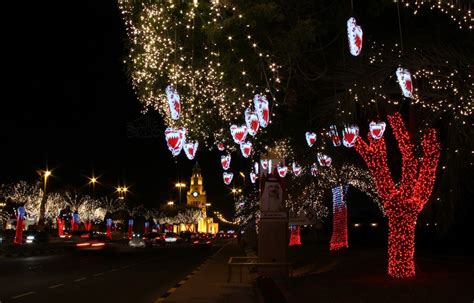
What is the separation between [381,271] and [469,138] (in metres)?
9.24

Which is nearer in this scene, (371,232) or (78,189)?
(371,232)

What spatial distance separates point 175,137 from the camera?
17156mm

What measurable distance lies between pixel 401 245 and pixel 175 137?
7.72m

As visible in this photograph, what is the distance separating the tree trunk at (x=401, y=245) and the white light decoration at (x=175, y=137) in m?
7.03

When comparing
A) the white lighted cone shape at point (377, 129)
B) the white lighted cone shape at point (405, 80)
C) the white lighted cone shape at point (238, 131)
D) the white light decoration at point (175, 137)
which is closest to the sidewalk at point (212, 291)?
the white light decoration at point (175, 137)

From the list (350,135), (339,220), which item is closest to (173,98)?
(350,135)

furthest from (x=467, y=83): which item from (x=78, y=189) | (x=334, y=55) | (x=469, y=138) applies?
(x=78, y=189)

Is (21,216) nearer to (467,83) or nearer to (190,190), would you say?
(467,83)

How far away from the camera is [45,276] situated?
23031mm

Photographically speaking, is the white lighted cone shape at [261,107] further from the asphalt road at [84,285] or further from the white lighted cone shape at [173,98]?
the asphalt road at [84,285]

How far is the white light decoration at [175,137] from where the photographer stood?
55.5 feet

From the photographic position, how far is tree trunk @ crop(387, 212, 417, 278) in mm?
19094

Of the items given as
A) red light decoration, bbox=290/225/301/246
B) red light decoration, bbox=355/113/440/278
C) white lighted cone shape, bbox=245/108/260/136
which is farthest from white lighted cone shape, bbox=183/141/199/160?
red light decoration, bbox=290/225/301/246

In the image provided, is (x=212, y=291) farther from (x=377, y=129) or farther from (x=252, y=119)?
(x=377, y=129)
